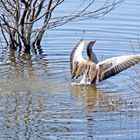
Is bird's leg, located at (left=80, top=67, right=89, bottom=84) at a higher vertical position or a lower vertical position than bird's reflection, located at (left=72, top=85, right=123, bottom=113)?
higher

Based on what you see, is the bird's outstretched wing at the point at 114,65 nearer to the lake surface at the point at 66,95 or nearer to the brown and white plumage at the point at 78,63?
the lake surface at the point at 66,95

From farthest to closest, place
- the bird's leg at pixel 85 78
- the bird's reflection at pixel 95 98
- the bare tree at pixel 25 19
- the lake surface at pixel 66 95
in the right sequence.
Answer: the bare tree at pixel 25 19, the bird's leg at pixel 85 78, the bird's reflection at pixel 95 98, the lake surface at pixel 66 95

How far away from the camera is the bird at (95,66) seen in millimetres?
12578

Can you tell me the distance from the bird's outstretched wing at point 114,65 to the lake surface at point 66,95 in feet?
0.78

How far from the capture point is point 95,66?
42.6 feet

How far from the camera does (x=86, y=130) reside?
1005 cm

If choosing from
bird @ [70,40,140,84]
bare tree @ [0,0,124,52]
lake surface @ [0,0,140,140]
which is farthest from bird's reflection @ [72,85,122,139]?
bare tree @ [0,0,124,52]

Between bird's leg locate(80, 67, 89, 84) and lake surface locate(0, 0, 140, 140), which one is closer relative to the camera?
lake surface locate(0, 0, 140, 140)

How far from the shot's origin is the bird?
Answer: 12578mm

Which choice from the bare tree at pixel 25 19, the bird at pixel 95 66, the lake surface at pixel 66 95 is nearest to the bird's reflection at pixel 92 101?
the lake surface at pixel 66 95

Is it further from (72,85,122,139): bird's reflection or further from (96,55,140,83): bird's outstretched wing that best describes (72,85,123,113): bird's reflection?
(96,55,140,83): bird's outstretched wing

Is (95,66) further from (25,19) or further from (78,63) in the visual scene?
(25,19)

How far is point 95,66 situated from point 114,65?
1.44 feet

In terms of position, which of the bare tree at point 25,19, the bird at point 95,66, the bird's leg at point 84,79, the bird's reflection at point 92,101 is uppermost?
the bare tree at point 25,19
